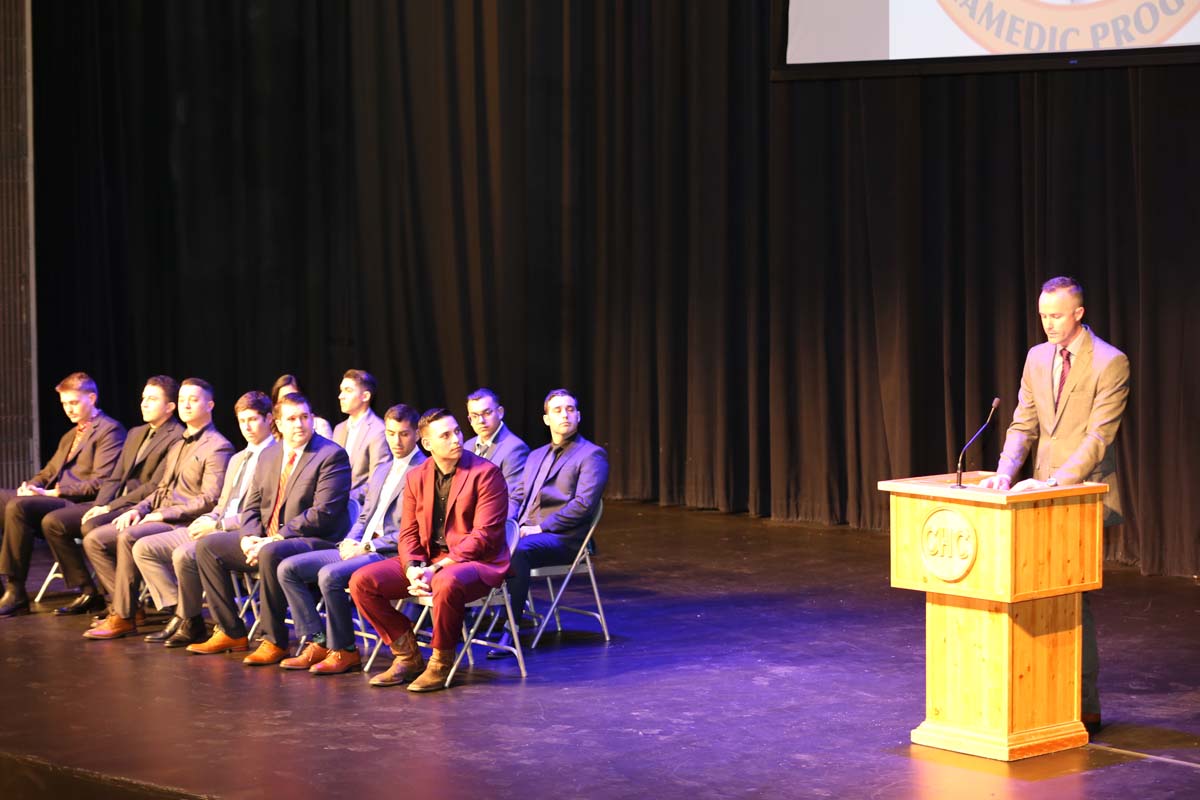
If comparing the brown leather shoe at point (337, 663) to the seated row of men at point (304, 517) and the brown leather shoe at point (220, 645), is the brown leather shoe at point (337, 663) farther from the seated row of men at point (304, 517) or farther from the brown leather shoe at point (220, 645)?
the brown leather shoe at point (220, 645)

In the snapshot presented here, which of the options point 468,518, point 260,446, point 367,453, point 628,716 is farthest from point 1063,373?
point 260,446

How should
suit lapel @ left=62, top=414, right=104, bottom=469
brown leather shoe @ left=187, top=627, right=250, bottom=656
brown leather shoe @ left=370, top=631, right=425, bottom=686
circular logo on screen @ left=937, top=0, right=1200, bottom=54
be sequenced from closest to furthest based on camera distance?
brown leather shoe @ left=370, top=631, right=425, bottom=686
brown leather shoe @ left=187, top=627, right=250, bottom=656
circular logo on screen @ left=937, top=0, right=1200, bottom=54
suit lapel @ left=62, top=414, right=104, bottom=469

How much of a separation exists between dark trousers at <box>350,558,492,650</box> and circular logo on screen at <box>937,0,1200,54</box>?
390 cm

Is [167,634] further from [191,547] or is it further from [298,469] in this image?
[298,469]

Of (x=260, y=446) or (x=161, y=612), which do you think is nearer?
(x=260, y=446)

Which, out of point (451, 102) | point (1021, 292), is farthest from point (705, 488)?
point (451, 102)

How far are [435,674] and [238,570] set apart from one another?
3.82ft

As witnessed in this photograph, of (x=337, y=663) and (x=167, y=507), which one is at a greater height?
(x=167, y=507)

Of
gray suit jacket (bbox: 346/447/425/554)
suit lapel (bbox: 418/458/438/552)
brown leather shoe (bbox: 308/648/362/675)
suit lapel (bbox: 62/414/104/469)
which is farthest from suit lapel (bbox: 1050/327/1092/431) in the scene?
suit lapel (bbox: 62/414/104/469)

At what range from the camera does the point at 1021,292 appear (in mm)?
8555

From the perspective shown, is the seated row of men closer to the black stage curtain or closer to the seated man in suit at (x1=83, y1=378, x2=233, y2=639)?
the seated man in suit at (x1=83, y1=378, x2=233, y2=639)

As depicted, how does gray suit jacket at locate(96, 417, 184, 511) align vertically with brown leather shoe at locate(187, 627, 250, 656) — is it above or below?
above

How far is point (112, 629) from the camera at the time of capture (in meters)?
7.00

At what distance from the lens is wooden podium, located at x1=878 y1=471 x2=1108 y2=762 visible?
484 cm
